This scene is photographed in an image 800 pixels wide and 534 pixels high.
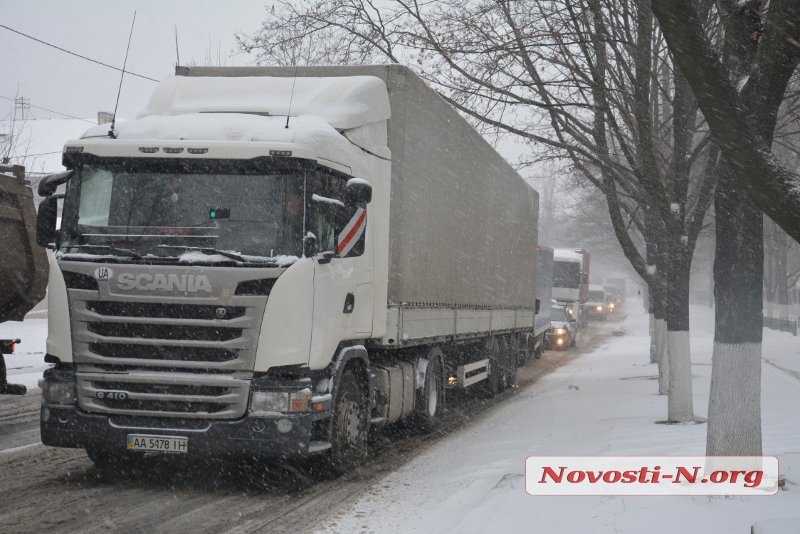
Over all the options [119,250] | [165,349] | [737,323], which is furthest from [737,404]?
[119,250]

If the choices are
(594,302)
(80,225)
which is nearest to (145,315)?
(80,225)

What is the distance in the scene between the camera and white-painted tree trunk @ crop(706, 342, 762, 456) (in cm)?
760

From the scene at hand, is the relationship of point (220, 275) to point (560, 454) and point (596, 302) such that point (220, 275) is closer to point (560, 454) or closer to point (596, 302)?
point (560, 454)

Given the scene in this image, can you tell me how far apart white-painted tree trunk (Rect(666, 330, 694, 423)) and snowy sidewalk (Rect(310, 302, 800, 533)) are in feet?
1.41

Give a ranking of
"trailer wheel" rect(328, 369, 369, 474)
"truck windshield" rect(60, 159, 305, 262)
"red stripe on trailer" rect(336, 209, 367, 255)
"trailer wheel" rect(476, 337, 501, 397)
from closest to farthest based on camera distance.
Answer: "truck windshield" rect(60, 159, 305, 262) → "red stripe on trailer" rect(336, 209, 367, 255) → "trailer wheel" rect(328, 369, 369, 474) → "trailer wheel" rect(476, 337, 501, 397)

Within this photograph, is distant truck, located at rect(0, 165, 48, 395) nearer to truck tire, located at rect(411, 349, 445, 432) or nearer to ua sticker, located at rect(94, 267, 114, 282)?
ua sticker, located at rect(94, 267, 114, 282)

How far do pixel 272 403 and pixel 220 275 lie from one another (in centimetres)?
114

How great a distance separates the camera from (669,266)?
11547mm

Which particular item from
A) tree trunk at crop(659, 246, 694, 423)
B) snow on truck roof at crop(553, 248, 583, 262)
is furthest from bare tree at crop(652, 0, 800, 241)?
snow on truck roof at crop(553, 248, 583, 262)

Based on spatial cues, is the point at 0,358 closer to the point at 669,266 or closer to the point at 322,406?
the point at 322,406

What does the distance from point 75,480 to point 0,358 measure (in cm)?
284

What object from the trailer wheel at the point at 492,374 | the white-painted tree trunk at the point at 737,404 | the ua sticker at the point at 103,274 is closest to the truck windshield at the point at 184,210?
the ua sticker at the point at 103,274

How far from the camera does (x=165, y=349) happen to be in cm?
730

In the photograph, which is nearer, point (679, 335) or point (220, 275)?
point (220, 275)
